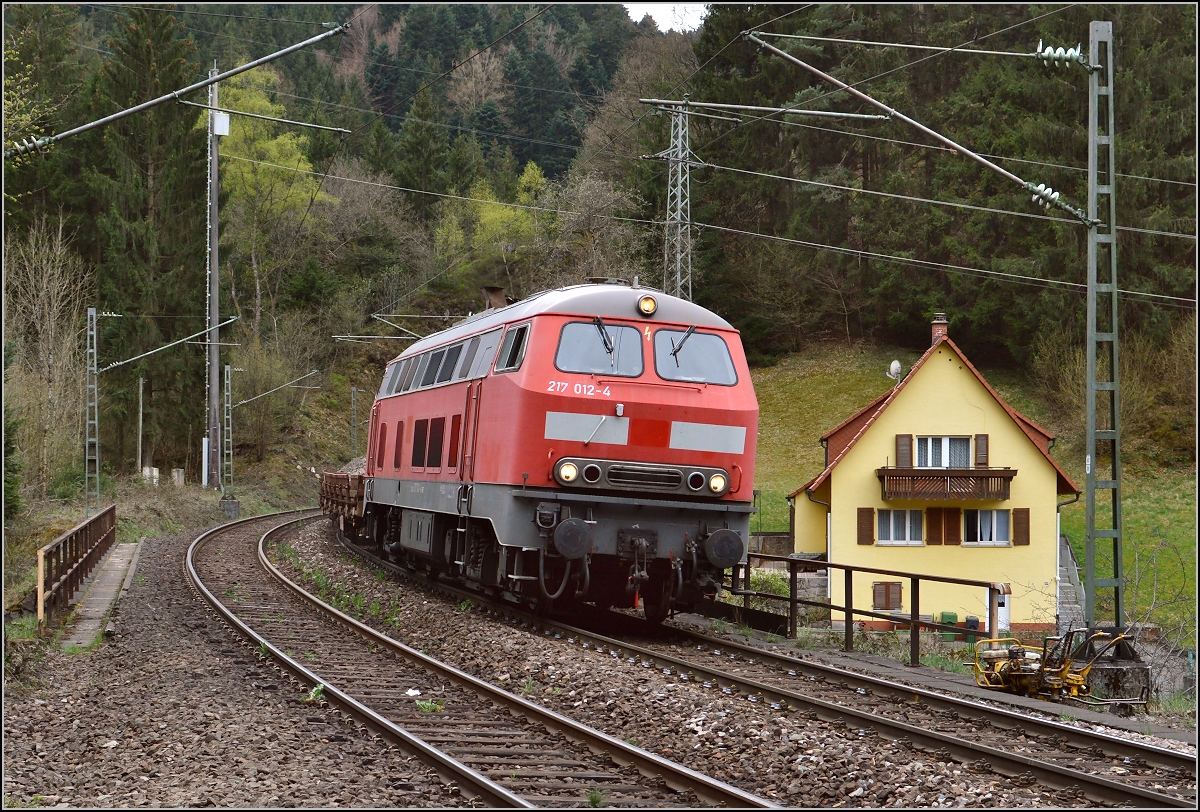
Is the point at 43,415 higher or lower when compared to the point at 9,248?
lower

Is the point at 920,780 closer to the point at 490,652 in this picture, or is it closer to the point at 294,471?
the point at 490,652

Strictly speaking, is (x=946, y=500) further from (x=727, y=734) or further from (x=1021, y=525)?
(x=727, y=734)

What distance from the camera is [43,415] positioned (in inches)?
1179

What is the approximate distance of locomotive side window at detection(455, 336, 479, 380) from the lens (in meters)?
15.2

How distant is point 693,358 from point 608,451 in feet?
5.19

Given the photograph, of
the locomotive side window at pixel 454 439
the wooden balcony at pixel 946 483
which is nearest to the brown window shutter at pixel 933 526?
the wooden balcony at pixel 946 483

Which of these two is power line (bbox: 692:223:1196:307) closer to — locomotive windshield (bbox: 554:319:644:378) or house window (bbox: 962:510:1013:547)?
house window (bbox: 962:510:1013:547)

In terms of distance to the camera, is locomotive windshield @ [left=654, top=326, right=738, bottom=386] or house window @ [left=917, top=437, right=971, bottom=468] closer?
locomotive windshield @ [left=654, top=326, right=738, bottom=386]

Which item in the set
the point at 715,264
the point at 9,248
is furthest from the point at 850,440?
the point at 9,248

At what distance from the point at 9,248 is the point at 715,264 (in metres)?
31.1

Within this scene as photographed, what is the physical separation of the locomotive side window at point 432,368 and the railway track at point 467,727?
3.74 metres

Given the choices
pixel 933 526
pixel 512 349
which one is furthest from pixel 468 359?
pixel 933 526

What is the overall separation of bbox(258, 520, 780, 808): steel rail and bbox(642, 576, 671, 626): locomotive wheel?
282cm

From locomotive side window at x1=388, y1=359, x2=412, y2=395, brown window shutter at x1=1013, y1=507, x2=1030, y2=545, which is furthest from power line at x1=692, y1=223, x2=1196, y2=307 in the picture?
locomotive side window at x1=388, y1=359, x2=412, y2=395
